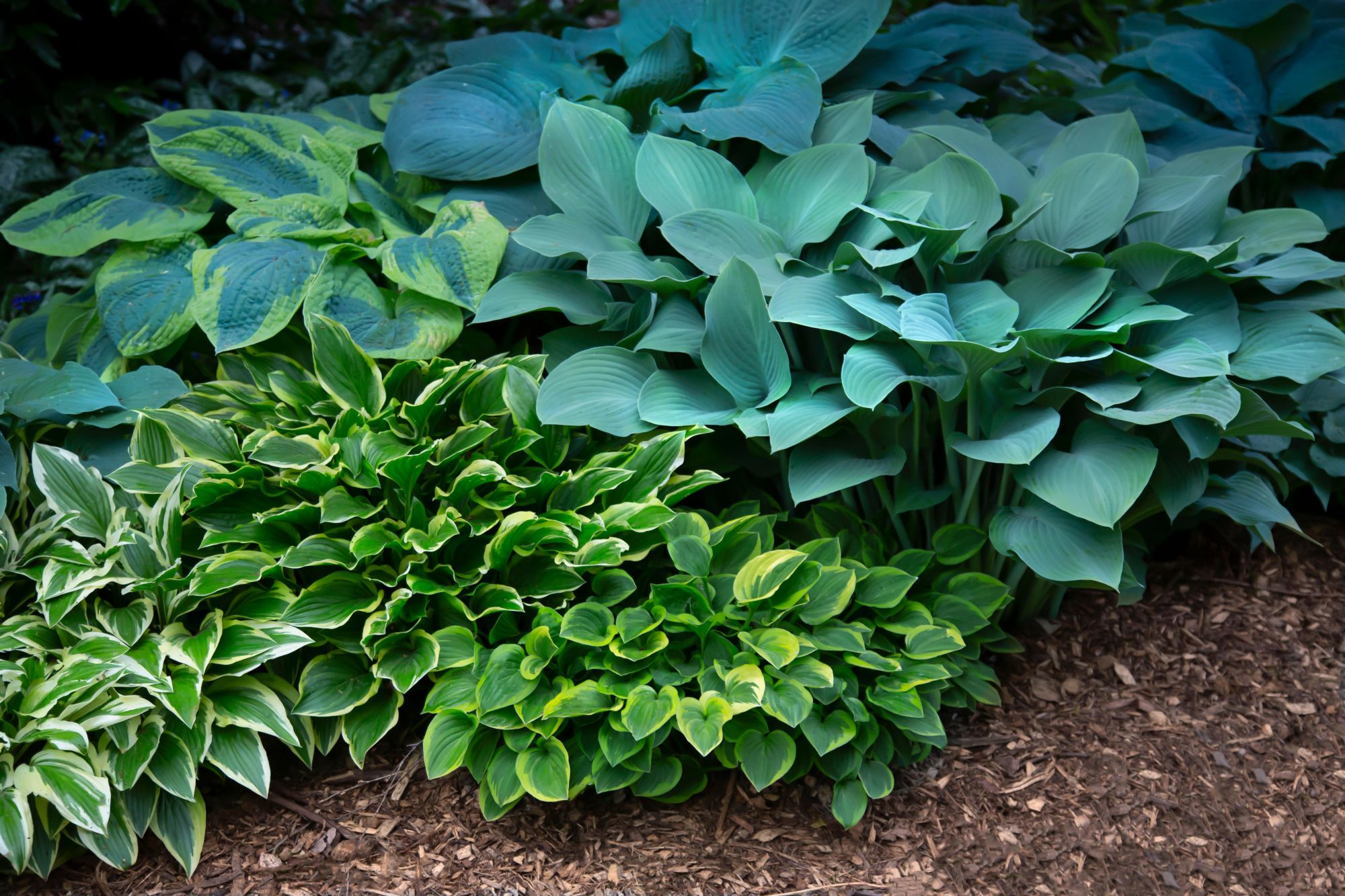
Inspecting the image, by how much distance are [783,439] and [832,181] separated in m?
0.75

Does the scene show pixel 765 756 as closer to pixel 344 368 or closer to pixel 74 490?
pixel 344 368

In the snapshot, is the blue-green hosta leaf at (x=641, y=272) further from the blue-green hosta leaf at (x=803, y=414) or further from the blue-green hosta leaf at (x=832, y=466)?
the blue-green hosta leaf at (x=832, y=466)

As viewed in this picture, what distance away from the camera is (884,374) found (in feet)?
6.54

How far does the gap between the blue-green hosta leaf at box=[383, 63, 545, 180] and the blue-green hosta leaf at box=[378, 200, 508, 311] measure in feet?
0.57

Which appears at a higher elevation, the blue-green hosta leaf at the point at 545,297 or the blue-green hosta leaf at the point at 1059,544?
the blue-green hosta leaf at the point at 545,297

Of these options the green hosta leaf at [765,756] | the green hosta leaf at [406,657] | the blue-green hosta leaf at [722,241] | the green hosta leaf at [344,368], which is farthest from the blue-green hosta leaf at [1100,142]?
the green hosta leaf at [406,657]

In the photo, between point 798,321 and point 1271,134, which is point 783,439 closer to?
point 798,321

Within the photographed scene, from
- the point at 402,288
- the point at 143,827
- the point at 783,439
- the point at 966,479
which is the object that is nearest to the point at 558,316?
the point at 402,288

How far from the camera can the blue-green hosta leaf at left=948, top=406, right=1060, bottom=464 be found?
192 cm

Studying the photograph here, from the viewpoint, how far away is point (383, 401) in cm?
226

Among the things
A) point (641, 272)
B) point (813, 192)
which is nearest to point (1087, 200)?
point (813, 192)

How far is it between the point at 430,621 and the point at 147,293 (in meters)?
1.16

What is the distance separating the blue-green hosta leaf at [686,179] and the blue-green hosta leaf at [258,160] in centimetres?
86

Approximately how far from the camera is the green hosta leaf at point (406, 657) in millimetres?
1941
